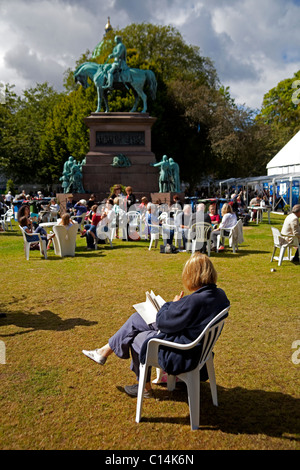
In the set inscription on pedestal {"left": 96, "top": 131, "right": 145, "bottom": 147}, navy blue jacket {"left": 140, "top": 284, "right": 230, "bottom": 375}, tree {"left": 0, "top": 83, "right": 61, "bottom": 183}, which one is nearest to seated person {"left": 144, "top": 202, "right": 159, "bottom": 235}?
navy blue jacket {"left": 140, "top": 284, "right": 230, "bottom": 375}

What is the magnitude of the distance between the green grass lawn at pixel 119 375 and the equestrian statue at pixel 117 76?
1835cm

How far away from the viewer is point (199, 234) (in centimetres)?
1075

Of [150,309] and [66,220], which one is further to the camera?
[66,220]

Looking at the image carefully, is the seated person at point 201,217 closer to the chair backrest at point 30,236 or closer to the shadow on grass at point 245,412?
the chair backrest at point 30,236

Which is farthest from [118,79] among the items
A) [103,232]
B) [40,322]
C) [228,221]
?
[40,322]

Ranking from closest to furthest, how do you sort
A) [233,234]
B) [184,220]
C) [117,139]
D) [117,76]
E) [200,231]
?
[200,231] → [184,220] → [233,234] → [117,139] → [117,76]

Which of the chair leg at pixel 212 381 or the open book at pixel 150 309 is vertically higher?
the open book at pixel 150 309

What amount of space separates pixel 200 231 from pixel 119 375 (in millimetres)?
6879

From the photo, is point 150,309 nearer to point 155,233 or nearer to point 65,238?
point 65,238

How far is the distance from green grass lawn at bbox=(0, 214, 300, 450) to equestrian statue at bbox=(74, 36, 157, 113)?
18.3 metres

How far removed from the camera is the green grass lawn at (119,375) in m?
3.18

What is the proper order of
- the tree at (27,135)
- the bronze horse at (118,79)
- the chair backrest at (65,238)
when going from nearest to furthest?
the chair backrest at (65,238)
the bronze horse at (118,79)
the tree at (27,135)

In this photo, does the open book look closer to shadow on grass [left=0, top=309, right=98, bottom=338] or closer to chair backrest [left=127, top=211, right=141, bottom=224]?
shadow on grass [left=0, top=309, right=98, bottom=338]

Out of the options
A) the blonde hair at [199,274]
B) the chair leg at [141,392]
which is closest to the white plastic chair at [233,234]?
the blonde hair at [199,274]
